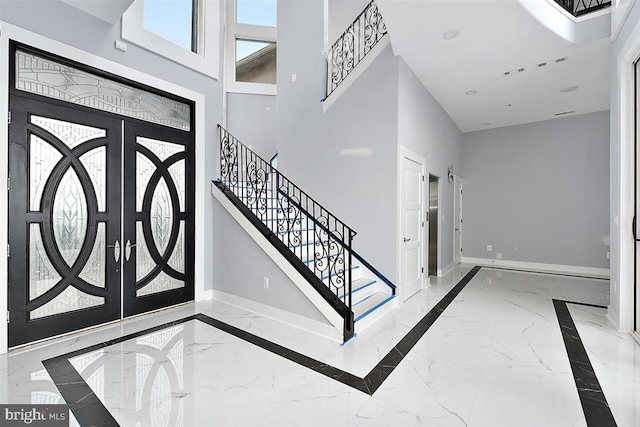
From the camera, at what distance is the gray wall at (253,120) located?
7617mm

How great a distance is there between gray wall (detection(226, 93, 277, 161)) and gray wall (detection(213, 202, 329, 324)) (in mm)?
3629

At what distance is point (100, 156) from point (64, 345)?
1.99 metres

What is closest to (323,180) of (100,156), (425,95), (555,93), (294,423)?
(425,95)

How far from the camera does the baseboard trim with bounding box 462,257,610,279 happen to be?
20.8ft

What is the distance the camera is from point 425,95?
17.1 ft

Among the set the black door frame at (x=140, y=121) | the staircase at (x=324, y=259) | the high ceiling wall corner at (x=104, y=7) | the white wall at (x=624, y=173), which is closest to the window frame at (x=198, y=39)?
the high ceiling wall corner at (x=104, y=7)

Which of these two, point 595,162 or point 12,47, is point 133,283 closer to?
point 12,47

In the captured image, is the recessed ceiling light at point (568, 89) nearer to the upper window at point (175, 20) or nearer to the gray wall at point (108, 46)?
the gray wall at point (108, 46)

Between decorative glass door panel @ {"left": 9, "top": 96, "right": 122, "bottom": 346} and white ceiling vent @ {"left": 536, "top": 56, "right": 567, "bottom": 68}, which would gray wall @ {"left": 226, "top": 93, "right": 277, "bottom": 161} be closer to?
decorative glass door panel @ {"left": 9, "top": 96, "right": 122, "bottom": 346}

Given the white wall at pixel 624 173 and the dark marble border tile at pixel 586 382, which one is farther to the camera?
the white wall at pixel 624 173

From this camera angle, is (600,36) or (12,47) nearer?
(12,47)

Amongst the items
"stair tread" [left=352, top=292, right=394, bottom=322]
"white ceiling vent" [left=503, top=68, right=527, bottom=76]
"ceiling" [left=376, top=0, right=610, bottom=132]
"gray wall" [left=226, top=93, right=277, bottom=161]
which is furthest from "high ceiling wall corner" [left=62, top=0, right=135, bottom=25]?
"white ceiling vent" [left=503, top=68, right=527, bottom=76]

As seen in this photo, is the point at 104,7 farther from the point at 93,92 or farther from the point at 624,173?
the point at 624,173

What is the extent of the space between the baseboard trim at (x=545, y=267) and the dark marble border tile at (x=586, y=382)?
3.79 metres
